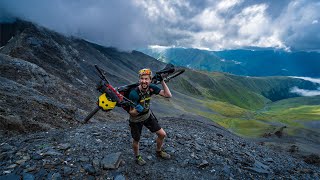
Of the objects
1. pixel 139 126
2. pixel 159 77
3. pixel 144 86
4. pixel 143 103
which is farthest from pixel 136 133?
pixel 159 77

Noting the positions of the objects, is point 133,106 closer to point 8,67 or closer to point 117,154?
point 117,154

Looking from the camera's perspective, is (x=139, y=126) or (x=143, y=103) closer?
(x=143, y=103)

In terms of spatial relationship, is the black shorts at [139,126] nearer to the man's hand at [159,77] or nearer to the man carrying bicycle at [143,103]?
the man carrying bicycle at [143,103]

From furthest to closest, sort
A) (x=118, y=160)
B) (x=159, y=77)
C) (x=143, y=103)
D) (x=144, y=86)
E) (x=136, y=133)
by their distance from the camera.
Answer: (x=118, y=160) → (x=136, y=133) → (x=159, y=77) → (x=143, y=103) → (x=144, y=86)

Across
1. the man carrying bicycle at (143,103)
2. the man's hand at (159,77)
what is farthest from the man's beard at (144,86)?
the man's hand at (159,77)

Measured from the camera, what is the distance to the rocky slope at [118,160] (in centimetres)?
1060

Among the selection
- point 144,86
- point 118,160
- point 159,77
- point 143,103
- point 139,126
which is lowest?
point 118,160

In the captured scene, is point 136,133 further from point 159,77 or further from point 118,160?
point 159,77

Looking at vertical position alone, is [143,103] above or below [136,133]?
above

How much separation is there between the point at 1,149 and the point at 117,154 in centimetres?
529

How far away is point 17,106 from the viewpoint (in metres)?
24.7

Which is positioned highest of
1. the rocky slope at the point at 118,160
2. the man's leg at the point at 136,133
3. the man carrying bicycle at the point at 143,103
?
the man carrying bicycle at the point at 143,103

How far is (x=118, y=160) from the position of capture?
11.5 meters

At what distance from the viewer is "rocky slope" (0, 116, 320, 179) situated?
10.6m
